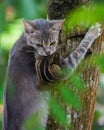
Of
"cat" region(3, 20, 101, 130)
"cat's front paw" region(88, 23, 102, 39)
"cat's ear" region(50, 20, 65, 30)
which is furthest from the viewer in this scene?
"cat" region(3, 20, 101, 130)

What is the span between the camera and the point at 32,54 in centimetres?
273

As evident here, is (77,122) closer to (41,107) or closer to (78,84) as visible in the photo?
(41,107)

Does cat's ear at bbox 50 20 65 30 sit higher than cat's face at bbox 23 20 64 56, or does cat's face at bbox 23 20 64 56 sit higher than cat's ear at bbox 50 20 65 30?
cat's ear at bbox 50 20 65 30

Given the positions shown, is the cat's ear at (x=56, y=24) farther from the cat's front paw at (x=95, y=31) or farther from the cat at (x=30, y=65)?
the cat's front paw at (x=95, y=31)

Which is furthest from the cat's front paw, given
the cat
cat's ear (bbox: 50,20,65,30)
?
cat's ear (bbox: 50,20,65,30)

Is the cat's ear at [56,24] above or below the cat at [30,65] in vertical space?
above

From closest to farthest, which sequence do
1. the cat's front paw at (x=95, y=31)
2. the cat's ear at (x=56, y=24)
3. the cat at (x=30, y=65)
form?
the cat's front paw at (x=95, y=31)
the cat's ear at (x=56, y=24)
the cat at (x=30, y=65)

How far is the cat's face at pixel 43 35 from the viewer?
8.07ft

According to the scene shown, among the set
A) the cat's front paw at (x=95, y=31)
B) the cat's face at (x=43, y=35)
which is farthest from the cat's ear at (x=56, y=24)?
the cat's front paw at (x=95, y=31)

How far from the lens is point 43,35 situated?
2.63 metres

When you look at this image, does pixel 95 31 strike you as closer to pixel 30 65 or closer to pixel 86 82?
pixel 86 82

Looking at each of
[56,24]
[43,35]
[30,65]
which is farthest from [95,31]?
[30,65]

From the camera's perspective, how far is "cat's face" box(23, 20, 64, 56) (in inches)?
96.8

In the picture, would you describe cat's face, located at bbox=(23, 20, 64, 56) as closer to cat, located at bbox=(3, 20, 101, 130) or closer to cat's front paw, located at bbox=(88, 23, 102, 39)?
cat, located at bbox=(3, 20, 101, 130)
